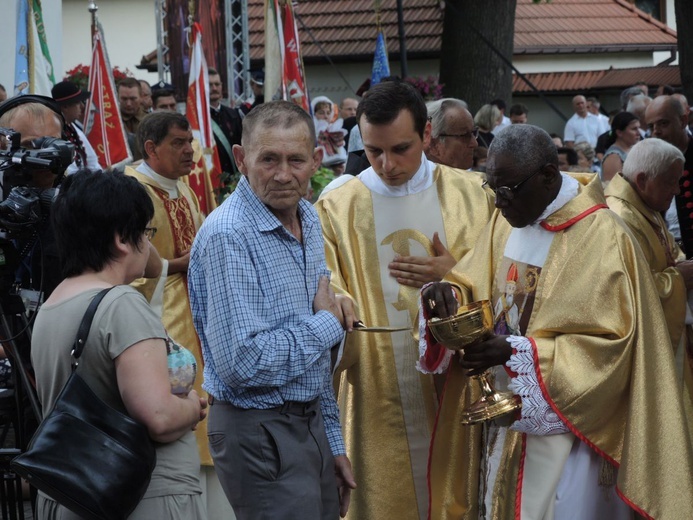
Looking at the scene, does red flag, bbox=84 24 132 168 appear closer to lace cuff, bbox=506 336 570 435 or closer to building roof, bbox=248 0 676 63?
lace cuff, bbox=506 336 570 435

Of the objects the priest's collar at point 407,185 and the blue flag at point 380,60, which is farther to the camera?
the blue flag at point 380,60

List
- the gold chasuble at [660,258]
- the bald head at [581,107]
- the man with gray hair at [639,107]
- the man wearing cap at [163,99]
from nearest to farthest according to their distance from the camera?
1. the gold chasuble at [660,258]
2. the man wearing cap at [163,99]
3. the man with gray hair at [639,107]
4. the bald head at [581,107]

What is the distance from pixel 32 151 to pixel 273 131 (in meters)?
1.36

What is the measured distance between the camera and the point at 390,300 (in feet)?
15.8

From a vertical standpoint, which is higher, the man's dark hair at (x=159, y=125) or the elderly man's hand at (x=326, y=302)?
the man's dark hair at (x=159, y=125)

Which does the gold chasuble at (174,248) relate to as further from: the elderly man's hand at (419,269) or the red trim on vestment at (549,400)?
the red trim on vestment at (549,400)

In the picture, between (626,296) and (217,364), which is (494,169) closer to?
(626,296)

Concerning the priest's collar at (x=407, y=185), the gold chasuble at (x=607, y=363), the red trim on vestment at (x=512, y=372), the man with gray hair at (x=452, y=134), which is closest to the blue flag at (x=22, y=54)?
the man with gray hair at (x=452, y=134)

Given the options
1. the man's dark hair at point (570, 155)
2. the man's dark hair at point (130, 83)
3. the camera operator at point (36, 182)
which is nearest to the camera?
the camera operator at point (36, 182)

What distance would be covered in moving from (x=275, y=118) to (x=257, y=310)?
0.65m

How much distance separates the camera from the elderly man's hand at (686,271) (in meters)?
5.70

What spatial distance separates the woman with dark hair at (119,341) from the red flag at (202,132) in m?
4.49

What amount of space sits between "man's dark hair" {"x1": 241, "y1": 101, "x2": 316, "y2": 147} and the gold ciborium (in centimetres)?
84

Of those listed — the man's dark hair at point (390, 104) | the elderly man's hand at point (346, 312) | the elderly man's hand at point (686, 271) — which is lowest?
the elderly man's hand at point (686, 271)
